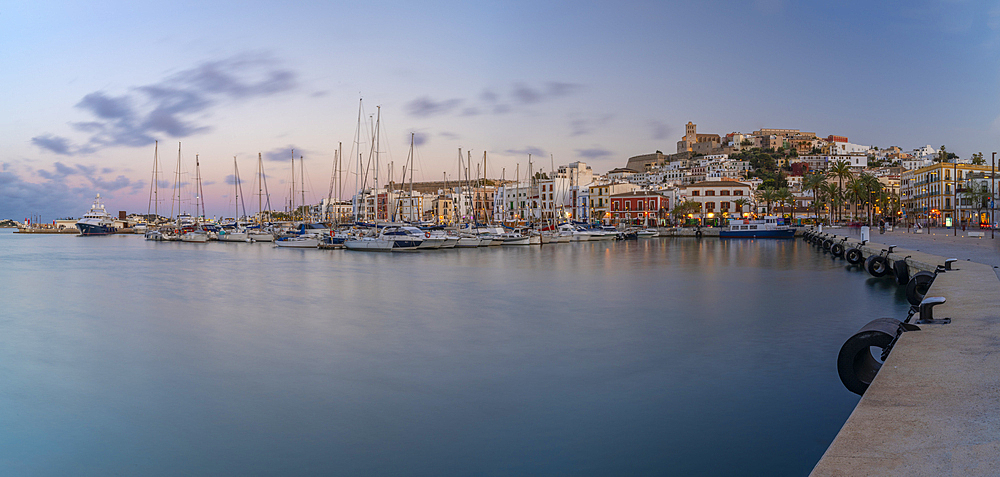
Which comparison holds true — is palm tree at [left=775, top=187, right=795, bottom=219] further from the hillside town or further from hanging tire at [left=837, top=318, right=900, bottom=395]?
hanging tire at [left=837, top=318, right=900, bottom=395]

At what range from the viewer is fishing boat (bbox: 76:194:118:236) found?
121500 mm

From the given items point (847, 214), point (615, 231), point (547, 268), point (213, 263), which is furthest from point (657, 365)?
point (847, 214)

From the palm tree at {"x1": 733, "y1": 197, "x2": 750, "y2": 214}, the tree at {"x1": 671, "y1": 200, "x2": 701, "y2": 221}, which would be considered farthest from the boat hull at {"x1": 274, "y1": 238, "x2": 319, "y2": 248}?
the palm tree at {"x1": 733, "y1": 197, "x2": 750, "y2": 214}

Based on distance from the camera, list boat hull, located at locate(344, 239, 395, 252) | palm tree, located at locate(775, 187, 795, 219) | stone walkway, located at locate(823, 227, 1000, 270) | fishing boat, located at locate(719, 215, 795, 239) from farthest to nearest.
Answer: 1. palm tree, located at locate(775, 187, 795, 219)
2. fishing boat, located at locate(719, 215, 795, 239)
3. boat hull, located at locate(344, 239, 395, 252)
4. stone walkway, located at locate(823, 227, 1000, 270)

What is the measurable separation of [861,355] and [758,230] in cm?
8328

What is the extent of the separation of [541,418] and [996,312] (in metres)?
7.36

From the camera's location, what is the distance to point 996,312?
32.4 feet

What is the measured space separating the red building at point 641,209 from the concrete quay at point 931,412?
9770 cm

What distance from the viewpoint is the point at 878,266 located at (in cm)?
2778

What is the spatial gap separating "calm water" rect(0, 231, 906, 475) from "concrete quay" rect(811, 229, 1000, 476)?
1.89m

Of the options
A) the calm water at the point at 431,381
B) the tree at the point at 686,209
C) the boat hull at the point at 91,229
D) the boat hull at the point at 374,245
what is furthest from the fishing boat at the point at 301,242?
the boat hull at the point at 91,229

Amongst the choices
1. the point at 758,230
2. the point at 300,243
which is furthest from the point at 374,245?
the point at 758,230

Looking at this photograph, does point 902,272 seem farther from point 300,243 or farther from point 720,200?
point 720,200

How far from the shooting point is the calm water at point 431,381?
27.5 ft
